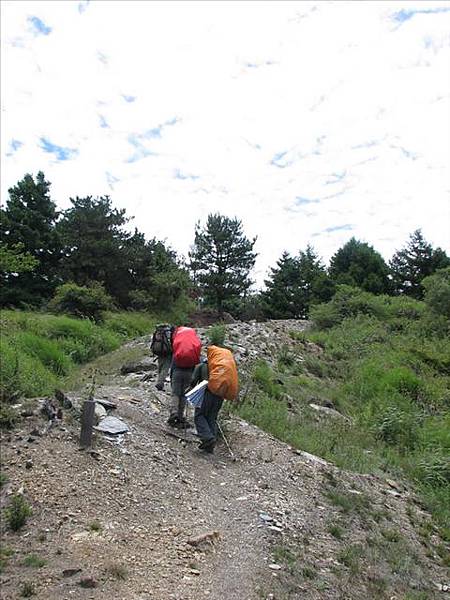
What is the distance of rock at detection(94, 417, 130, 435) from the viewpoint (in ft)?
19.9

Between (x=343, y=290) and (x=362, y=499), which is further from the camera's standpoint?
(x=343, y=290)

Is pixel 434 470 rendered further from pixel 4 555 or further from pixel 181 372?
pixel 4 555

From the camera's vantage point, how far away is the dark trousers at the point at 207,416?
6.61 metres

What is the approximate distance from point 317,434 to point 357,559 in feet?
12.6

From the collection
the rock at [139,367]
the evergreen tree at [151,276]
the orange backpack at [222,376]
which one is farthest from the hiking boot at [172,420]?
the evergreen tree at [151,276]

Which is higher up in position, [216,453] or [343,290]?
[343,290]

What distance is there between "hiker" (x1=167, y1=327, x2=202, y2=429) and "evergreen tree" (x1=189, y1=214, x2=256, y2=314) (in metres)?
29.5

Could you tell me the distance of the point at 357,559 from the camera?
4984 millimetres

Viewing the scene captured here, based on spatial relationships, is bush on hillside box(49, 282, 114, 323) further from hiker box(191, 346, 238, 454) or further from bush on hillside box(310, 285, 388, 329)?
hiker box(191, 346, 238, 454)

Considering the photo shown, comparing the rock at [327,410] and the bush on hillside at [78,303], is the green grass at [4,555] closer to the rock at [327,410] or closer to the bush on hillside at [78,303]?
the rock at [327,410]

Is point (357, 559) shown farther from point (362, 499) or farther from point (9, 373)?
point (9, 373)

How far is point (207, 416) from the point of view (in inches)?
265

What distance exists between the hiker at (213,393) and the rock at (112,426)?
0.94 meters

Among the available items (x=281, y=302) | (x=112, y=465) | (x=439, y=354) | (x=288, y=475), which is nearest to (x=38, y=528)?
(x=112, y=465)
